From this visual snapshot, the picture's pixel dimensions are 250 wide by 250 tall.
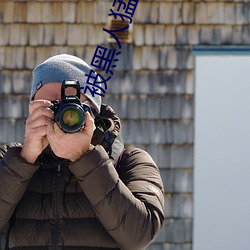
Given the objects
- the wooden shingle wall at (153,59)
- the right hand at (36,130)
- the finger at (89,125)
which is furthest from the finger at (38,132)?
the wooden shingle wall at (153,59)

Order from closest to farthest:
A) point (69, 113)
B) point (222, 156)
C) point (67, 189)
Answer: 1. point (69, 113)
2. point (67, 189)
3. point (222, 156)

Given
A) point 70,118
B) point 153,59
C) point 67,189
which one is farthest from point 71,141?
point 153,59

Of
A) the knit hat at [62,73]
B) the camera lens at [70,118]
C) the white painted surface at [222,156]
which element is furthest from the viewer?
the white painted surface at [222,156]

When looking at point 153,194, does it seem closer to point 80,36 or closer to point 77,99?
point 77,99

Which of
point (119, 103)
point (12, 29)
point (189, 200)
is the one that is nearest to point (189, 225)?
point (189, 200)

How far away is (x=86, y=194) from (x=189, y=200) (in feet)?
13.3

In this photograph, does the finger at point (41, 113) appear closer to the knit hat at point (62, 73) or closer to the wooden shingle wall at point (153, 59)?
the knit hat at point (62, 73)

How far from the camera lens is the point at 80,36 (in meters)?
5.62

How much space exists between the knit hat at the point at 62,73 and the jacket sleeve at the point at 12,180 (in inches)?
7.4

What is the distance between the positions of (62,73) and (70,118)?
18 cm

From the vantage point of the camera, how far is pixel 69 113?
1603 millimetres

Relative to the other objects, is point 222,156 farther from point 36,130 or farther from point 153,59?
point 36,130

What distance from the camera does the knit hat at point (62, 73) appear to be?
5.68 ft

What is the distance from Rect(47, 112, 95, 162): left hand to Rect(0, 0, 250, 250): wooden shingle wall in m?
3.96
